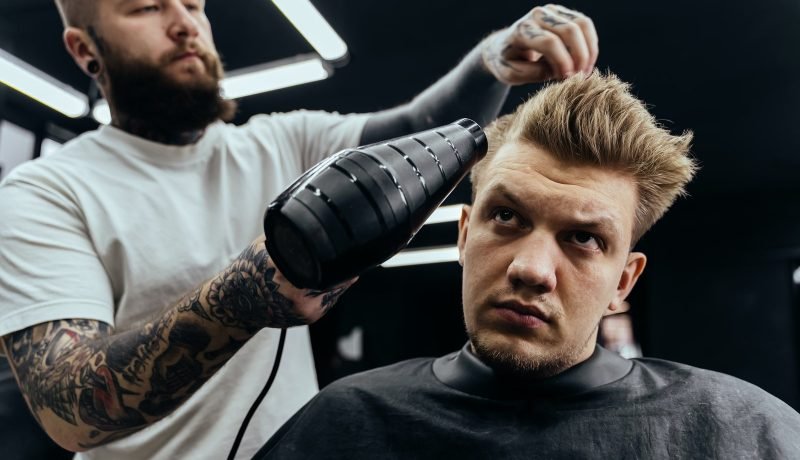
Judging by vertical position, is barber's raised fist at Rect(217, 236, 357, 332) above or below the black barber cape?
above

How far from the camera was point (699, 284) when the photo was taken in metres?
5.73

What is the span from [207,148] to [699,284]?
5.67 m

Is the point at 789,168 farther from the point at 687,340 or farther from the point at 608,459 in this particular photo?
the point at 608,459

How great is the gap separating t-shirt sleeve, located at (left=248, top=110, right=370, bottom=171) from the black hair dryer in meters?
0.79

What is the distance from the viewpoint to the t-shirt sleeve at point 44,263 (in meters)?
0.98

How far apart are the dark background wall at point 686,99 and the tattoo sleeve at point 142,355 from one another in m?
1.51

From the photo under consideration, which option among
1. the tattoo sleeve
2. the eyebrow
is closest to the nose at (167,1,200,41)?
the tattoo sleeve

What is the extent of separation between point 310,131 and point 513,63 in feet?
2.08

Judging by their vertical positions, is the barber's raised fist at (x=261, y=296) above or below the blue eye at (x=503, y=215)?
above

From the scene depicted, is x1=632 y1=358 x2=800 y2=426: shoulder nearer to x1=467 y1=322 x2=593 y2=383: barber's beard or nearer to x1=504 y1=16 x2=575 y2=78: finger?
x1=467 y1=322 x2=593 y2=383: barber's beard

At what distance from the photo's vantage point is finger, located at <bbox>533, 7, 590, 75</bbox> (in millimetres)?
949

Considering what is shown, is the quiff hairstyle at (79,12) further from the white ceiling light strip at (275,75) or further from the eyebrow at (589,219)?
the white ceiling light strip at (275,75)

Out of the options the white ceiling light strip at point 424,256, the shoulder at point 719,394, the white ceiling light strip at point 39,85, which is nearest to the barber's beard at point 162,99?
the shoulder at point 719,394

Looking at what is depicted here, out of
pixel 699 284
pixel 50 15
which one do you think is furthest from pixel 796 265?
pixel 50 15
